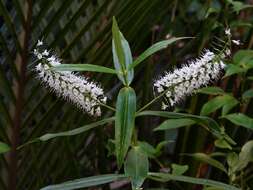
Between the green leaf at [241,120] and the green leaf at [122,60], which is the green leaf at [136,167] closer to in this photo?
the green leaf at [122,60]

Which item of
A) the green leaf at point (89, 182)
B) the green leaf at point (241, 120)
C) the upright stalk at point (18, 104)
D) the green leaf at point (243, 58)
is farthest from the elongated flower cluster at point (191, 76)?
the upright stalk at point (18, 104)

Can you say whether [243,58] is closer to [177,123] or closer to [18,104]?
[177,123]

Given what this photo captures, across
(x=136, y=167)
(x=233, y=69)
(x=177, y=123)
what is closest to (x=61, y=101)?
(x=177, y=123)

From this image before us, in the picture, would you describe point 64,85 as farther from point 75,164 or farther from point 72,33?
point 72,33

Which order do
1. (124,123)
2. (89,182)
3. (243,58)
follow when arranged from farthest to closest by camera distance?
(243,58)
(89,182)
(124,123)

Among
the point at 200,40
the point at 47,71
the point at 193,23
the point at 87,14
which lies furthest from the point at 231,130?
the point at 193,23
